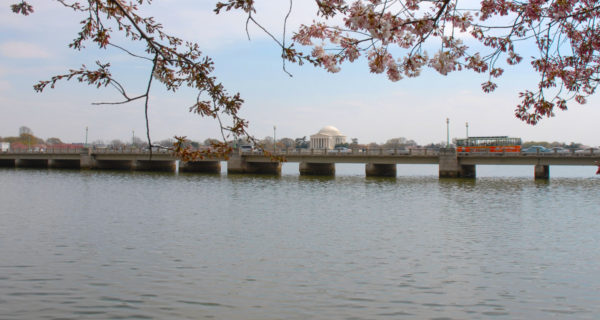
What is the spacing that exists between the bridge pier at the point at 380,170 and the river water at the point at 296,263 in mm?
42653

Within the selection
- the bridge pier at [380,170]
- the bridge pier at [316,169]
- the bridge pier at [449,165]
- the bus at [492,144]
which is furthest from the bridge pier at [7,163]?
the bus at [492,144]

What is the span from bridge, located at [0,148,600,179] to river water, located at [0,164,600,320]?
23.6 m

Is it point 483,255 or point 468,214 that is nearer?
point 483,255

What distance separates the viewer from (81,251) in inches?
731

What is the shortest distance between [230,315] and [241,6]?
727 cm

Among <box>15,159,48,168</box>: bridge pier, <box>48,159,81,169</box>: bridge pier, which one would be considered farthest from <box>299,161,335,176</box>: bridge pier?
<box>15,159,48,168</box>: bridge pier

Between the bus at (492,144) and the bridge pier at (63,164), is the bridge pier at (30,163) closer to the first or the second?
the bridge pier at (63,164)

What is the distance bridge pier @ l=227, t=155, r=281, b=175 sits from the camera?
79.8 m

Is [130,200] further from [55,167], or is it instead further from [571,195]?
[55,167]

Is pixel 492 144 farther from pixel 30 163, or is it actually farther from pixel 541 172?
pixel 30 163

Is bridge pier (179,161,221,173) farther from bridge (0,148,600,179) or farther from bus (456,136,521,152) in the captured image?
bus (456,136,521,152)

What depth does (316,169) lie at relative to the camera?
8112cm

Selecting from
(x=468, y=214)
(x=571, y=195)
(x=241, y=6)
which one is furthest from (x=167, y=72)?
(x=571, y=195)

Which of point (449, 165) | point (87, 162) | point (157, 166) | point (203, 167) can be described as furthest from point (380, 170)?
point (87, 162)
